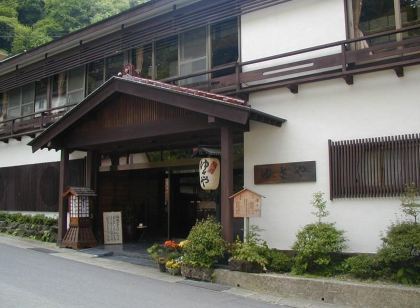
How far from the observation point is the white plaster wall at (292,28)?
1171 cm

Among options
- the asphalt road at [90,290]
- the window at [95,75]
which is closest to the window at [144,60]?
the window at [95,75]

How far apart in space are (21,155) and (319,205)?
601 inches

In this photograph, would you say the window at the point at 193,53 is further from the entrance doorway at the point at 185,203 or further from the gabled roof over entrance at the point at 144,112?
the entrance doorway at the point at 185,203

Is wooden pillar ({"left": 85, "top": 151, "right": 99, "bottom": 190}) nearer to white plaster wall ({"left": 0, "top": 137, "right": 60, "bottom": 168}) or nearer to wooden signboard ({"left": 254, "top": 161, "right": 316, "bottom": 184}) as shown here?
white plaster wall ({"left": 0, "top": 137, "right": 60, "bottom": 168})

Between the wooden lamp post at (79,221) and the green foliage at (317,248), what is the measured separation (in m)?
8.01

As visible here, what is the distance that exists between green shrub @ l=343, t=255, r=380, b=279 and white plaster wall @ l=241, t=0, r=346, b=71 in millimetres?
5291

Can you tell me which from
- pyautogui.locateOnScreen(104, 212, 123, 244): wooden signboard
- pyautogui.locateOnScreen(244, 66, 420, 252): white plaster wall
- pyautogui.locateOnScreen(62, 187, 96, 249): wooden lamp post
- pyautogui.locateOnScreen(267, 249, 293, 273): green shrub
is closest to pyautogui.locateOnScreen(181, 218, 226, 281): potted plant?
pyautogui.locateOnScreen(267, 249, 293, 273): green shrub

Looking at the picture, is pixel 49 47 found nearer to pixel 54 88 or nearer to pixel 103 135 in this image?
pixel 54 88

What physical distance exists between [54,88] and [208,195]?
956 centimetres

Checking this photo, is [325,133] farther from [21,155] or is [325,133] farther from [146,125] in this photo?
[21,155]

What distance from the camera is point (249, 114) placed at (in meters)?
10.6

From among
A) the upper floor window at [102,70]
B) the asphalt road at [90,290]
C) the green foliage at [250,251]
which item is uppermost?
the upper floor window at [102,70]

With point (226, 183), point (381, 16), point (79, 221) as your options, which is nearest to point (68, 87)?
point (79, 221)

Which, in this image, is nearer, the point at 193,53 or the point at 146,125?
the point at 146,125
